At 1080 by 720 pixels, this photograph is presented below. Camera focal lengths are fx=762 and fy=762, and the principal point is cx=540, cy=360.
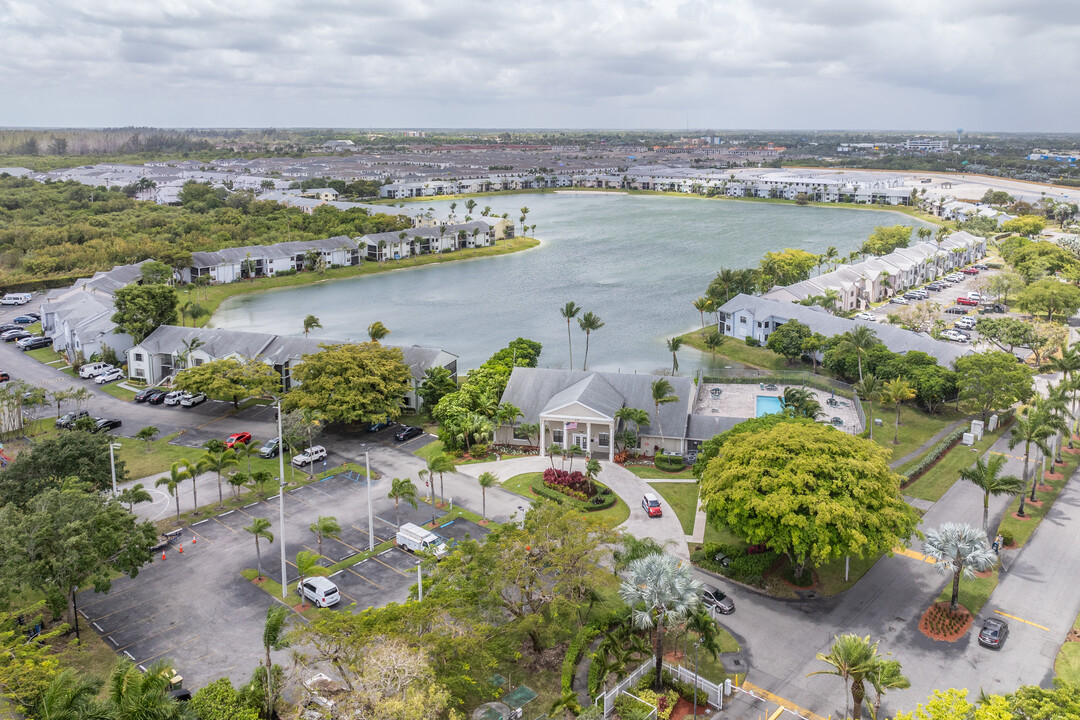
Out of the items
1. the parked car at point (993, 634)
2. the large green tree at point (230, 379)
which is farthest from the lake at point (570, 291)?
the parked car at point (993, 634)

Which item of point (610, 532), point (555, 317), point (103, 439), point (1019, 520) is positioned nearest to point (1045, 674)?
point (1019, 520)

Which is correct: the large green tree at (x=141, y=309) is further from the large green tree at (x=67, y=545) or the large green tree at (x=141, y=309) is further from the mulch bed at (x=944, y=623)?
the mulch bed at (x=944, y=623)

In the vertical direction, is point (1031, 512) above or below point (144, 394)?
below

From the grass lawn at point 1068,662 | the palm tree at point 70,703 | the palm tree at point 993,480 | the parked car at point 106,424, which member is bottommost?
the grass lawn at point 1068,662

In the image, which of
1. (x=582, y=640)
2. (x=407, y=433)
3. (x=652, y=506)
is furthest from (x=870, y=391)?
(x=582, y=640)

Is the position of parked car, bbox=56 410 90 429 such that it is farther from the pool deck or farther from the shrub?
the pool deck

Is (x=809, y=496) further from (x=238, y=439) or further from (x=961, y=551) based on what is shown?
(x=238, y=439)

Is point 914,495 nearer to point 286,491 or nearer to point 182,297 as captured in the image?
point 286,491
